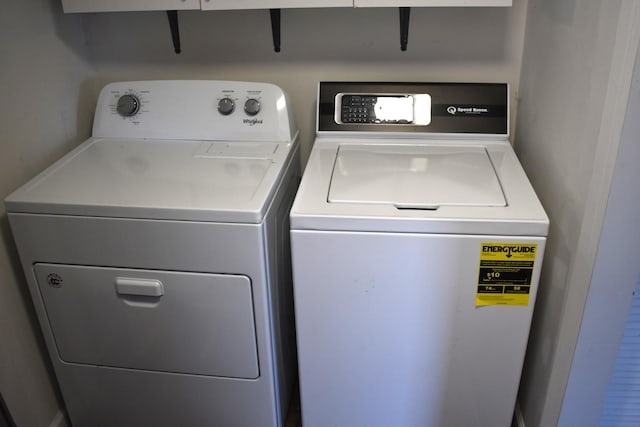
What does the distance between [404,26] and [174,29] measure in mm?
745

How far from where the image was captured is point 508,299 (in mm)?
1289

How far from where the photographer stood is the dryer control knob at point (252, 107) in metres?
1.66

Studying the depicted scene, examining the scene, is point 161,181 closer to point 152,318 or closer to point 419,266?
point 152,318

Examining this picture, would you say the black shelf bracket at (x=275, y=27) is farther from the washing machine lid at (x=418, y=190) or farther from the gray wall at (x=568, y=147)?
the gray wall at (x=568, y=147)

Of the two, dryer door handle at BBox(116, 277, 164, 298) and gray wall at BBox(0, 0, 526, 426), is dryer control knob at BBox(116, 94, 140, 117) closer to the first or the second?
gray wall at BBox(0, 0, 526, 426)

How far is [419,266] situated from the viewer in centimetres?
127

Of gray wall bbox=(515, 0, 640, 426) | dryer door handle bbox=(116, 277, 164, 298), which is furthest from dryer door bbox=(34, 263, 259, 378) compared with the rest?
gray wall bbox=(515, 0, 640, 426)

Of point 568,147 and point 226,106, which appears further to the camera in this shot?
point 226,106

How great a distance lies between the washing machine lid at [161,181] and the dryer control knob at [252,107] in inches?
3.7

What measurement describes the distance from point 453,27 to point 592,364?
107 centimetres

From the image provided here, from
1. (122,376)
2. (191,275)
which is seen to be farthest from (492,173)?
(122,376)

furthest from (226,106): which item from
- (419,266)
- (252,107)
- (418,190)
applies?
(419,266)

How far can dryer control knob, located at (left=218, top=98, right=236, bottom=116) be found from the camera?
1672mm

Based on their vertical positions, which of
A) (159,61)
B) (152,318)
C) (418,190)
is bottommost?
(152,318)
